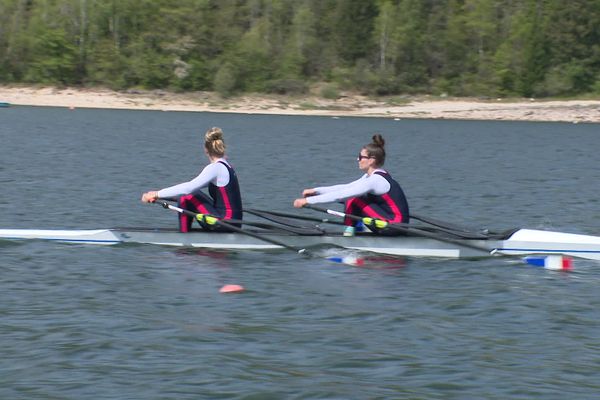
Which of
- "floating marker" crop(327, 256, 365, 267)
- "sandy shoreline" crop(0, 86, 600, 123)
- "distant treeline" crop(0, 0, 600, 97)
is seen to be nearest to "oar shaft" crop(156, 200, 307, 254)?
"floating marker" crop(327, 256, 365, 267)

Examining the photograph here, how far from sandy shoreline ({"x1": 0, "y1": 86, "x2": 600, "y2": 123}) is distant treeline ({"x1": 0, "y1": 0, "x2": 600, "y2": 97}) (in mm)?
1667

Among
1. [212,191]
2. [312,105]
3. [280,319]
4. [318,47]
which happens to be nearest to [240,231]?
[212,191]

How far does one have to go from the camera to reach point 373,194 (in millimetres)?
14828

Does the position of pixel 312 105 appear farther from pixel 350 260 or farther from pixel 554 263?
pixel 554 263

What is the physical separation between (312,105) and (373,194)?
68994mm

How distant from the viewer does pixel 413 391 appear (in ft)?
30.8

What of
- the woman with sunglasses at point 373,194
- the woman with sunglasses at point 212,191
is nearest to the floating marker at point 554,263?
the woman with sunglasses at point 373,194

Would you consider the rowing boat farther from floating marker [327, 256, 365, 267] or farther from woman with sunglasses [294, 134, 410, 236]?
floating marker [327, 256, 365, 267]

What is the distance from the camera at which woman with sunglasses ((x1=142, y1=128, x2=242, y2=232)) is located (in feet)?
48.1

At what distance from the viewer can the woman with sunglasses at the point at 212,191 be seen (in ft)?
48.1

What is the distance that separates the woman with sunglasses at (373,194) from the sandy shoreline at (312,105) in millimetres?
65050

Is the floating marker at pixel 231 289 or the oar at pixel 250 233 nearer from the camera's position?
the floating marker at pixel 231 289

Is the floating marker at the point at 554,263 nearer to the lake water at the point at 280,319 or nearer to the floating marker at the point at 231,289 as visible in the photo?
the lake water at the point at 280,319

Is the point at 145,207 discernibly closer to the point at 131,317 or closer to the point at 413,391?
the point at 131,317
